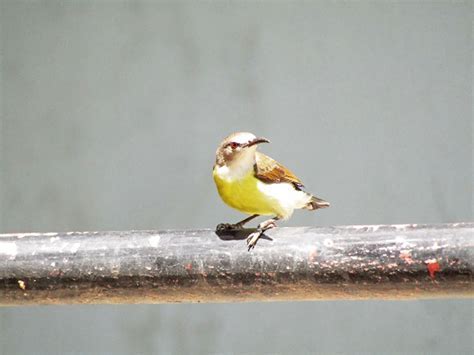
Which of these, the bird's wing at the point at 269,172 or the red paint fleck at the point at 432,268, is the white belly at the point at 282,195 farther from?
the red paint fleck at the point at 432,268

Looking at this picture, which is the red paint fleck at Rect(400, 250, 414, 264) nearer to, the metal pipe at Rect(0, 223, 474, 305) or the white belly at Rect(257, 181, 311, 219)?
the metal pipe at Rect(0, 223, 474, 305)

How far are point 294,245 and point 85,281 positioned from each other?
357 mm

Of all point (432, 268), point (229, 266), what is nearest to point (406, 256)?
point (432, 268)

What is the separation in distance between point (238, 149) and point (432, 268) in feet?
3.39

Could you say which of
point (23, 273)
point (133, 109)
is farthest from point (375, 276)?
point (133, 109)

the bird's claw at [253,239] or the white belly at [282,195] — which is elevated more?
the bird's claw at [253,239]

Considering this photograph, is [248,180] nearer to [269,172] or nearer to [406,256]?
[269,172]

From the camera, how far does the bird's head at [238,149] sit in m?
2.25

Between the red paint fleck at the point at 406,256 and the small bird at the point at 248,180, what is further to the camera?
the small bird at the point at 248,180

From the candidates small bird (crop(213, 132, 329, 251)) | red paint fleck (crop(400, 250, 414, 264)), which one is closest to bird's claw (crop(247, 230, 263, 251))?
red paint fleck (crop(400, 250, 414, 264))

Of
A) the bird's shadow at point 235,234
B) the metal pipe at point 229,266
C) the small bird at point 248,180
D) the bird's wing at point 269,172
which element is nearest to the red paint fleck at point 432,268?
the metal pipe at point 229,266

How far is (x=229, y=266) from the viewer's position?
139cm

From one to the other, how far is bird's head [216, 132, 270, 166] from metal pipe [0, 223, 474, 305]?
2.53 ft

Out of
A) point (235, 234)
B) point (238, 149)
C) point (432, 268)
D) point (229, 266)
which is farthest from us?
point (238, 149)
